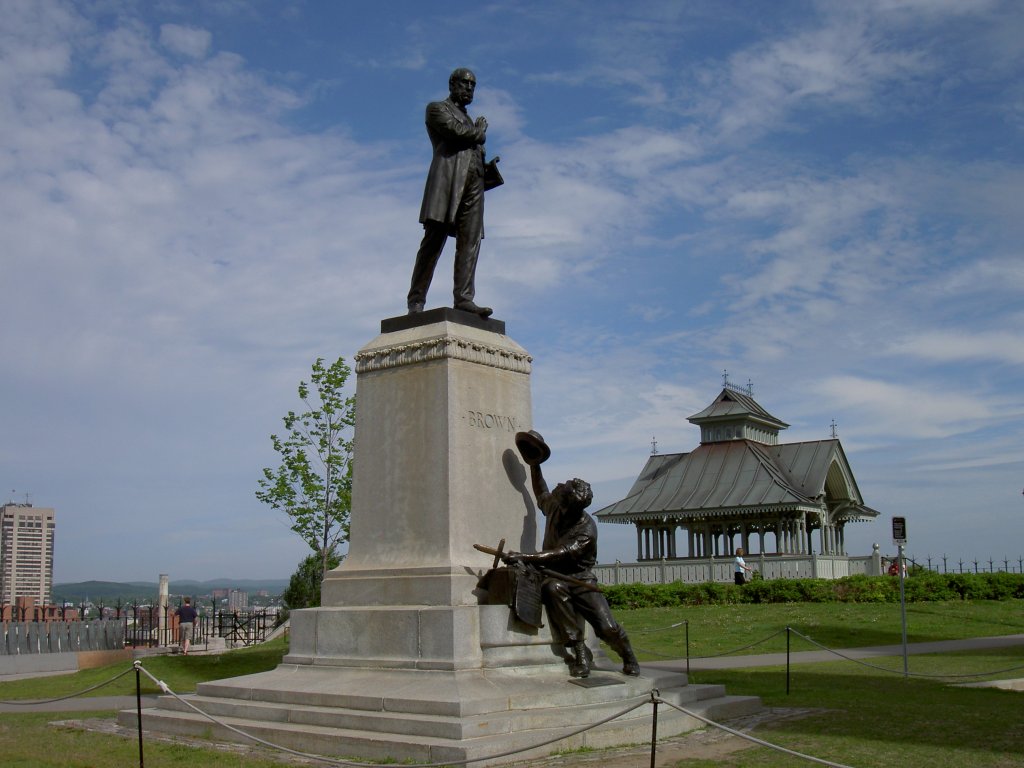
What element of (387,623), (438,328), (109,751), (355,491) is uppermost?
(438,328)

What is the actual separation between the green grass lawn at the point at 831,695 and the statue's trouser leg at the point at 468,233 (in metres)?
5.23

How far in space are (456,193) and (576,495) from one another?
3.53m

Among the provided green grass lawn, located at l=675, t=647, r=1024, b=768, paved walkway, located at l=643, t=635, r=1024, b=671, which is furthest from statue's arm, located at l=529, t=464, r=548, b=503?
paved walkway, located at l=643, t=635, r=1024, b=671

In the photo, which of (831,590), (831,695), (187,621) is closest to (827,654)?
(831,695)

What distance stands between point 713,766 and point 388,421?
452 cm

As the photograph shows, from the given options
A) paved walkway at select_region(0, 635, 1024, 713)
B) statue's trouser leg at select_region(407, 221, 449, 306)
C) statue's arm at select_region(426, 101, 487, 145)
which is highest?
statue's arm at select_region(426, 101, 487, 145)

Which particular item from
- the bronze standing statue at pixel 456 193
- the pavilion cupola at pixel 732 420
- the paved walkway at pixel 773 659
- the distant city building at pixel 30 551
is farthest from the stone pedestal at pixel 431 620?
the distant city building at pixel 30 551

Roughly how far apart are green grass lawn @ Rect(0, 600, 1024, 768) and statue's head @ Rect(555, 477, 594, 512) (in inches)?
98.5

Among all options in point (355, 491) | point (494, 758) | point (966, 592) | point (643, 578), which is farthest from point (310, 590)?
point (494, 758)

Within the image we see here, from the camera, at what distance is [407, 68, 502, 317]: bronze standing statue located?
11.0 metres

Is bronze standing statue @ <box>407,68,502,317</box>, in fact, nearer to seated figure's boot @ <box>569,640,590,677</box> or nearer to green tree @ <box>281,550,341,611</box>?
seated figure's boot @ <box>569,640,590,677</box>

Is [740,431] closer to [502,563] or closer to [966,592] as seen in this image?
[966,592]

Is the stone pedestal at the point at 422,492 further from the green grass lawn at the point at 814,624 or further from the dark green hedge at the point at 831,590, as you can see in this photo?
the dark green hedge at the point at 831,590

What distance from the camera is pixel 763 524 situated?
41.2 meters
